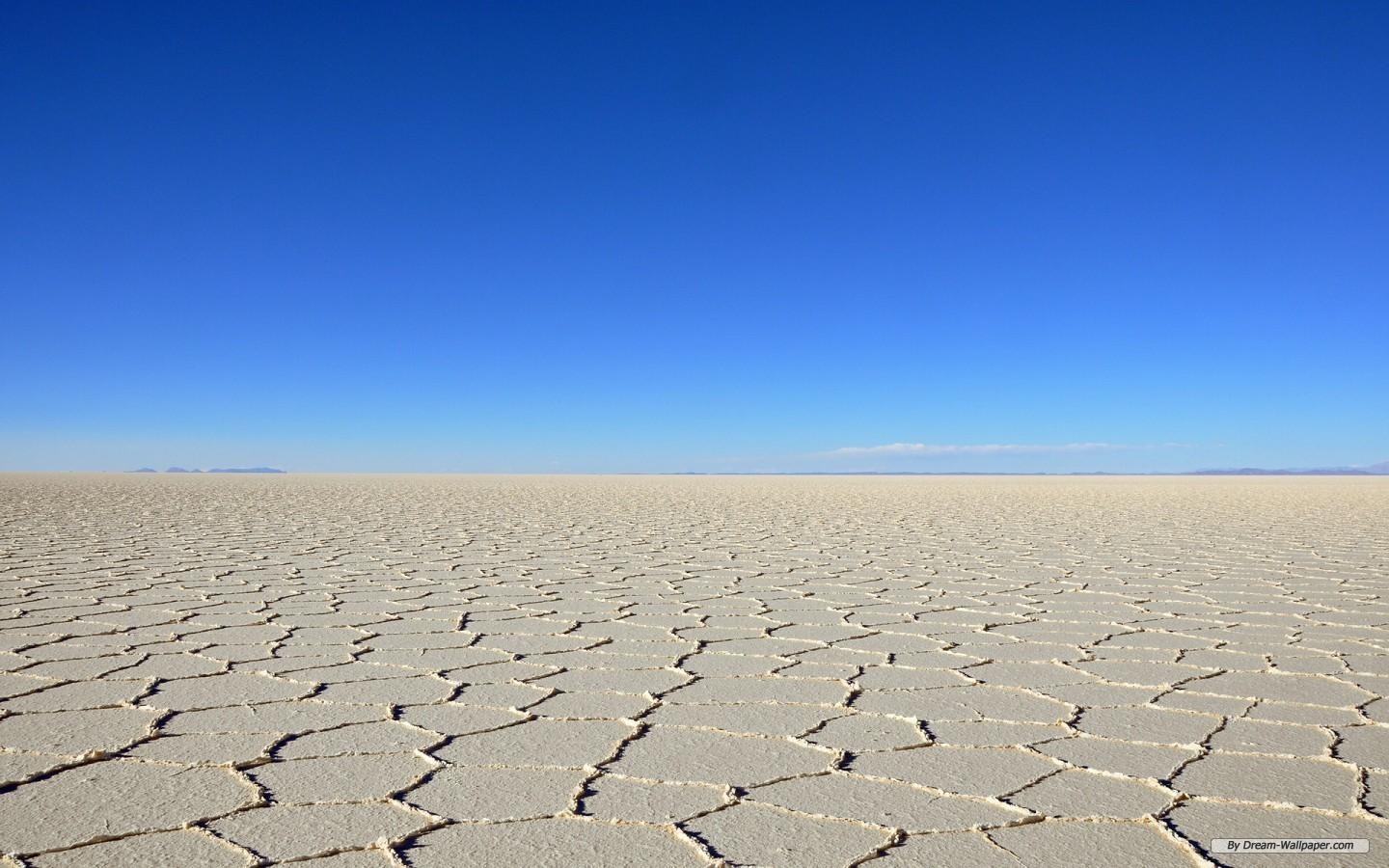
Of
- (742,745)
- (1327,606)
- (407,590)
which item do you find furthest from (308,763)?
(1327,606)

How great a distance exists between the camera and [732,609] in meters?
3.44

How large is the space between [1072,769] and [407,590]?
9.27ft

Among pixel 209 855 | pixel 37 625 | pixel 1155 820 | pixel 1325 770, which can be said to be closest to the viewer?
pixel 209 855

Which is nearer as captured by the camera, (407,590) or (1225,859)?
(1225,859)

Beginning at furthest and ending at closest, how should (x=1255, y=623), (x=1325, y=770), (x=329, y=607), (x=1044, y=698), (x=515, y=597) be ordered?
(x=515, y=597)
(x=329, y=607)
(x=1255, y=623)
(x=1044, y=698)
(x=1325, y=770)

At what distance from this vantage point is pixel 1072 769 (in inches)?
66.0

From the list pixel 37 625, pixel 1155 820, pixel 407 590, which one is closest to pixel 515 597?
pixel 407 590

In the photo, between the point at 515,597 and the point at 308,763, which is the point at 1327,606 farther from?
the point at 308,763

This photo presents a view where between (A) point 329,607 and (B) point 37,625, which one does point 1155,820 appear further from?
(B) point 37,625

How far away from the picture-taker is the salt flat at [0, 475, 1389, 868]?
4.58 ft

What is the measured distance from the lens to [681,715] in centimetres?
202

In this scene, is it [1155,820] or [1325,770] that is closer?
[1155,820]

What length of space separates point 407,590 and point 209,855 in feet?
8.52

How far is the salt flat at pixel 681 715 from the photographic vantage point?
4.58ft
